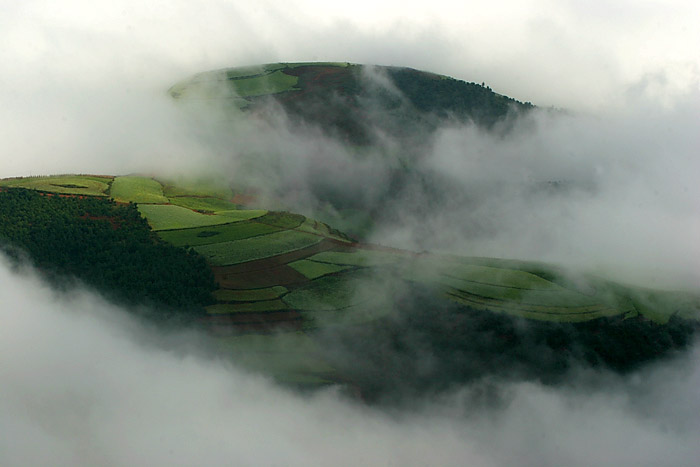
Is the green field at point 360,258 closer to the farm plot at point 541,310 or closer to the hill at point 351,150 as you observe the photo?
the farm plot at point 541,310

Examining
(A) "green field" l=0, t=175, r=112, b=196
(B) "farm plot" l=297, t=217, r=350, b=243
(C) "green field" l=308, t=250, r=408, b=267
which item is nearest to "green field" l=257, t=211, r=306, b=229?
(B) "farm plot" l=297, t=217, r=350, b=243

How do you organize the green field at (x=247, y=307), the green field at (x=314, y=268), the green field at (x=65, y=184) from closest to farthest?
the green field at (x=247, y=307)
the green field at (x=314, y=268)
the green field at (x=65, y=184)

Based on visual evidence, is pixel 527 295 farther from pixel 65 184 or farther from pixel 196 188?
pixel 65 184

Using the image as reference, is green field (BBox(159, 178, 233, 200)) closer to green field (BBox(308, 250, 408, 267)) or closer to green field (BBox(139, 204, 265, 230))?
green field (BBox(139, 204, 265, 230))

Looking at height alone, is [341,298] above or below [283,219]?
below

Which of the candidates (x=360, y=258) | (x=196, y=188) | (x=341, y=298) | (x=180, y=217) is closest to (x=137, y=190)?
(x=196, y=188)

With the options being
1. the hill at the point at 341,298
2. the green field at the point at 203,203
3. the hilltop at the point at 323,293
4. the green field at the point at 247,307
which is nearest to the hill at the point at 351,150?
the green field at the point at 203,203
